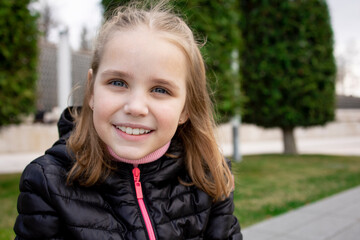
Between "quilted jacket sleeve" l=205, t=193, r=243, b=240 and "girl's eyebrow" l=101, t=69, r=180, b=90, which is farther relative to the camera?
"quilted jacket sleeve" l=205, t=193, r=243, b=240

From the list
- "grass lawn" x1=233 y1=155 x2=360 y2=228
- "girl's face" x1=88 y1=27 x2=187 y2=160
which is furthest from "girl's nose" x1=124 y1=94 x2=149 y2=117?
"grass lawn" x1=233 y1=155 x2=360 y2=228

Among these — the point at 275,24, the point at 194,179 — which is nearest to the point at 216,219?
the point at 194,179

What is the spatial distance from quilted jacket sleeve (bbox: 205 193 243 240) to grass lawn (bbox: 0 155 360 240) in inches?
39.2

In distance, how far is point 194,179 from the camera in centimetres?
171

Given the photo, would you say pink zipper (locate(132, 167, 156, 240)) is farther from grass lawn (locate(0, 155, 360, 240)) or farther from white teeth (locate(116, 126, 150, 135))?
grass lawn (locate(0, 155, 360, 240))

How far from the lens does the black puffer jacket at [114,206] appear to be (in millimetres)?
1345

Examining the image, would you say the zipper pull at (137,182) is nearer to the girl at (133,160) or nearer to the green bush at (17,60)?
the girl at (133,160)

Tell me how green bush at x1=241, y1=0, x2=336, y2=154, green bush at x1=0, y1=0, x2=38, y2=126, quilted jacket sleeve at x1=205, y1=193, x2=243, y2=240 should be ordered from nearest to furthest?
quilted jacket sleeve at x1=205, y1=193, x2=243, y2=240, green bush at x1=0, y1=0, x2=38, y2=126, green bush at x1=241, y1=0, x2=336, y2=154

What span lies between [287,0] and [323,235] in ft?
27.6

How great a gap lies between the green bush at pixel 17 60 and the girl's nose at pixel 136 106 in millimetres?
4484

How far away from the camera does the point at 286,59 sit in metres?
10.2

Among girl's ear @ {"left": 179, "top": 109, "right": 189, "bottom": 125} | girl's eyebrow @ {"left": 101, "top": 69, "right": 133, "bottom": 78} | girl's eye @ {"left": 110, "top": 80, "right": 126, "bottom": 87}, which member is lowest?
girl's ear @ {"left": 179, "top": 109, "right": 189, "bottom": 125}

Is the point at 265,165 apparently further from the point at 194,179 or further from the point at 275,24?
the point at 194,179

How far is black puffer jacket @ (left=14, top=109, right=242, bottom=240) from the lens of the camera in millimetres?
1345
